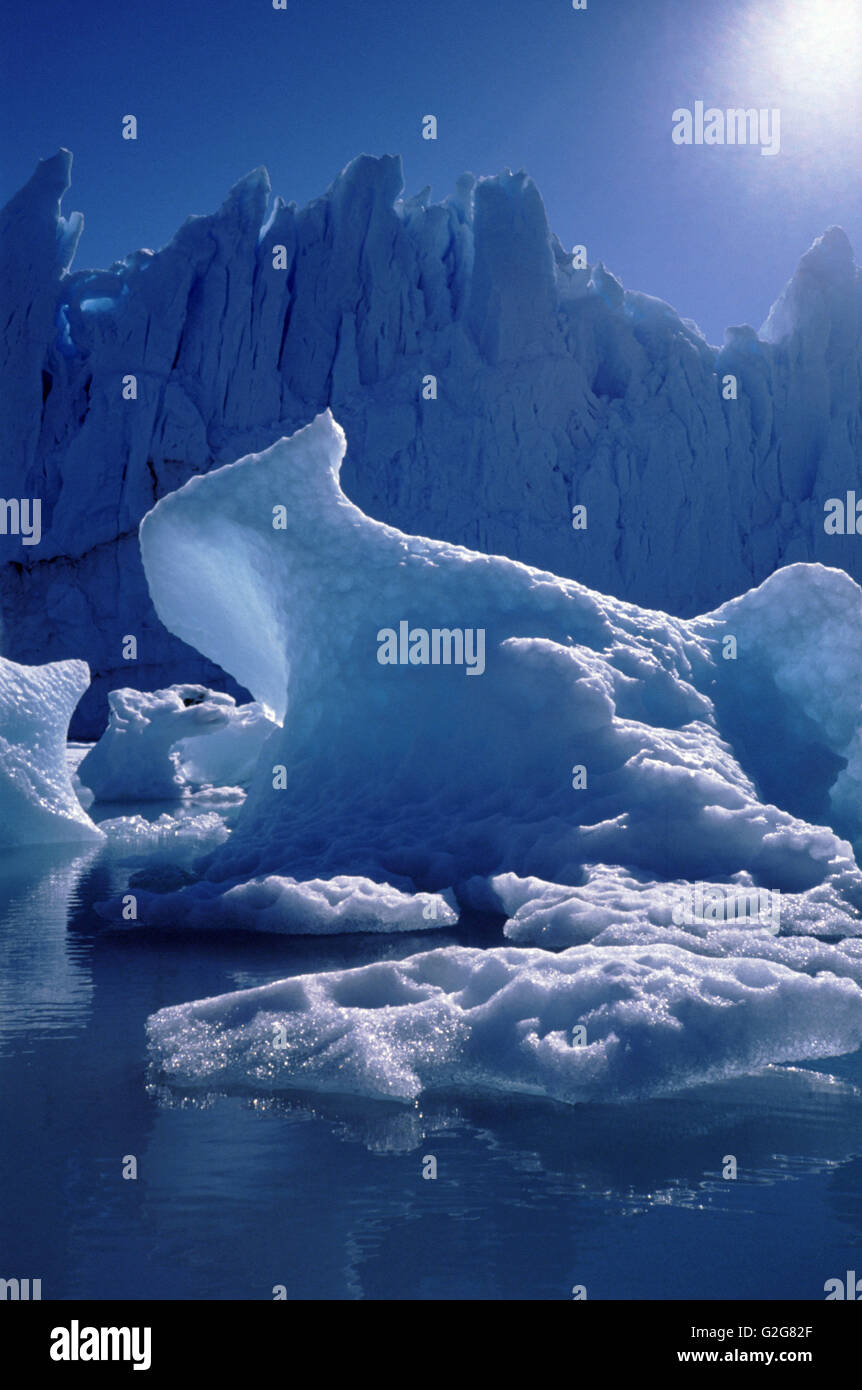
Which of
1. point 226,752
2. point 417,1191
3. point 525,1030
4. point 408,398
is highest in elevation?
point 408,398

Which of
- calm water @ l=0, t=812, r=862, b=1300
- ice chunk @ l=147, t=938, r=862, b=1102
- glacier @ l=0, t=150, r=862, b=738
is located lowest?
calm water @ l=0, t=812, r=862, b=1300

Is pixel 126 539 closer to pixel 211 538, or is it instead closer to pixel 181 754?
pixel 181 754

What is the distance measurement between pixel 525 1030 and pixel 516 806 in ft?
10.2

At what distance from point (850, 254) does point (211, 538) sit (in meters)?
22.1

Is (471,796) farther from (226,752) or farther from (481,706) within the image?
(226,752)

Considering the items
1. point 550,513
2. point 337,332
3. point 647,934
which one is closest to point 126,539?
point 337,332

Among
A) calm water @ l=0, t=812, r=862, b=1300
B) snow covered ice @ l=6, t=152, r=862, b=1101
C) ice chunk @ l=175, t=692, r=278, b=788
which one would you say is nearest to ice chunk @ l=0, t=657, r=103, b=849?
snow covered ice @ l=6, t=152, r=862, b=1101

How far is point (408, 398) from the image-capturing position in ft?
79.0

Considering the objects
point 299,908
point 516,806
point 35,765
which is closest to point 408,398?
point 35,765

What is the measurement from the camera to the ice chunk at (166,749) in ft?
47.2

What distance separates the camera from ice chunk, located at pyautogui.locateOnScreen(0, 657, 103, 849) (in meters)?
9.10

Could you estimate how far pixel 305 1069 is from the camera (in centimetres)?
288

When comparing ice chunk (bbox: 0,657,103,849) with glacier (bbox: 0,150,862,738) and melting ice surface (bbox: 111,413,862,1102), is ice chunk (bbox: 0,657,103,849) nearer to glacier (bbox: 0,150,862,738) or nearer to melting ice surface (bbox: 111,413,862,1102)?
melting ice surface (bbox: 111,413,862,1102)

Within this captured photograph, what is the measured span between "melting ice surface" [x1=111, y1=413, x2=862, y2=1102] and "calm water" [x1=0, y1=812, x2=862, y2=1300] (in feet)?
0.50
